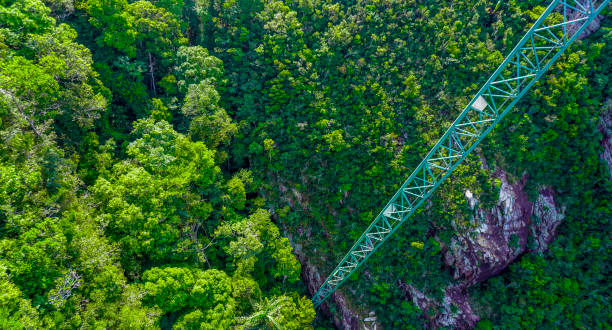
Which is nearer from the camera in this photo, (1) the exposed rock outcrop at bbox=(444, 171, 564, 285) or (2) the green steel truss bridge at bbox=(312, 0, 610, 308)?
(2) the green steel truss bridge at bbox=(312, 0, 610, 308)

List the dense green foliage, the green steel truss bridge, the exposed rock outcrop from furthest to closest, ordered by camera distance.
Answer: the exposed rock outcrop < the dense green foliage < the green steel truss bridge

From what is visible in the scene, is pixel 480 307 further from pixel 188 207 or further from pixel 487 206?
pixel 188 207

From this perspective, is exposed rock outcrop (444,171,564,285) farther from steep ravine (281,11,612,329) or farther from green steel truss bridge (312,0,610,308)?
green steel truss bridge (312,0,610,308)

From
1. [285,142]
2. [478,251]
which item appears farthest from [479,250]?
[285,142]

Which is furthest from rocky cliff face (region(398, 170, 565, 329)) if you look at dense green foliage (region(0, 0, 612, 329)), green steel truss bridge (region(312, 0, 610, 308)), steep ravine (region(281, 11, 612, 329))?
green steel truss bridge (region(312, 0, 610, 308))

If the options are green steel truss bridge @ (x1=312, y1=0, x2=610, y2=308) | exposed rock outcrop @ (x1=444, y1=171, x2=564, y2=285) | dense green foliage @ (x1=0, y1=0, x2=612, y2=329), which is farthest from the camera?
exposed rock outcrop @ (x1=444, y1=171, x2=564, y2=285)

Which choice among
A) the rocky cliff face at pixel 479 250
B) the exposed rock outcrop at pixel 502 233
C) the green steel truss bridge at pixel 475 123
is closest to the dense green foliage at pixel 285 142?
the rocky cliff face at pixel 479 250

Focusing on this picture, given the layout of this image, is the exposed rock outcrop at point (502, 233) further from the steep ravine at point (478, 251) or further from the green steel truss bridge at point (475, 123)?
the green steel truss bridge at point (475, 123)

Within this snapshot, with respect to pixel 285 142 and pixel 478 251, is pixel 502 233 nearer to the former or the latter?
pixel 478 251

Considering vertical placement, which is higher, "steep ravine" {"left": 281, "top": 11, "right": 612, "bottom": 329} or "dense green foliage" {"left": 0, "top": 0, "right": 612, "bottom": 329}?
"dense green foliage" {"left": 0, "top": 0, "right": 612, "bottom": 329}
